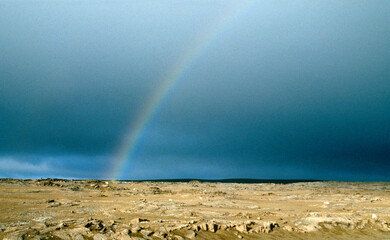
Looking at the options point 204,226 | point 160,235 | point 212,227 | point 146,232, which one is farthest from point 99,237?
point 212,227

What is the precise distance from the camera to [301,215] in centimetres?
1575

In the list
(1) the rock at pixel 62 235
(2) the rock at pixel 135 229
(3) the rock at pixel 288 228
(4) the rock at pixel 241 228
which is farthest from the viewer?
(3) the rock at pixel 288 228

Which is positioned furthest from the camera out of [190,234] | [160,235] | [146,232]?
[190,234]

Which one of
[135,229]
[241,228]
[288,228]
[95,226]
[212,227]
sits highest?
[95,226]

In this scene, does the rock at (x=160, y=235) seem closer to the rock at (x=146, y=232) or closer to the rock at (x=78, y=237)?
the rock at (x=146, y=232)

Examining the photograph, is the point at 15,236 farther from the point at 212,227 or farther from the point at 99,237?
the point at 212,227

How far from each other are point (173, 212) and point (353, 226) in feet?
29.3

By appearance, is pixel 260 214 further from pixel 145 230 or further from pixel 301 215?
pixel 145 230

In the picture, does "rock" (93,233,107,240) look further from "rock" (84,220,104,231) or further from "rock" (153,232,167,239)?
"rock" (153,232,167,239)

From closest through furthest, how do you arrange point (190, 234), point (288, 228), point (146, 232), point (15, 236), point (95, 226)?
point (15, 236) → point (146, 232) → point (95, 226) → point (190, 234) → point (288, 228)

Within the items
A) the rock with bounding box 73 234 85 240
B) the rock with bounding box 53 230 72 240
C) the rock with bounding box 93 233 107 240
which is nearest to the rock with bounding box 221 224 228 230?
the rock with bounding box 93 233 107 240

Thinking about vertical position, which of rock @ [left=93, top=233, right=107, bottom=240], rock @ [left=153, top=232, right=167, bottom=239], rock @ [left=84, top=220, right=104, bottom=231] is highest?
rock @ [left=84, top=220, right=104, bottom=231]

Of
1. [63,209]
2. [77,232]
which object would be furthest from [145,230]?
[63,209]

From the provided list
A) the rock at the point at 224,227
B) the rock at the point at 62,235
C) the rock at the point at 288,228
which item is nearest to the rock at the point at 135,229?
the rock at the point at 62,235
